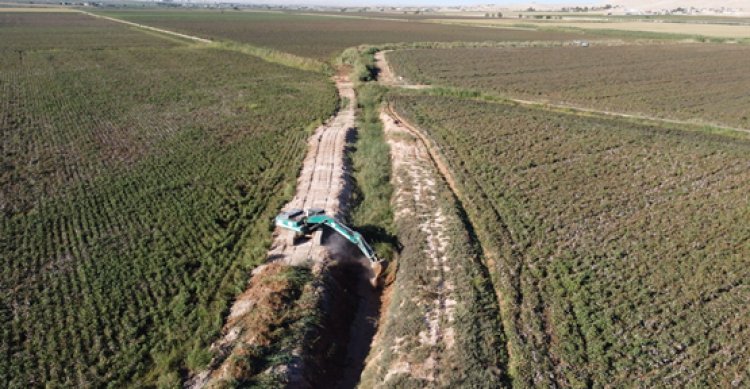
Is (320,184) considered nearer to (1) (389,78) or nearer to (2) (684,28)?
(1) (389,78)

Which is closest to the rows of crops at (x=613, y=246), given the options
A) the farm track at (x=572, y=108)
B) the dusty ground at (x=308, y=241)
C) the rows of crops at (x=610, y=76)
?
the farm track at (x=572, y=108)

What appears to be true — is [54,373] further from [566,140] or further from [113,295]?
[566,140]

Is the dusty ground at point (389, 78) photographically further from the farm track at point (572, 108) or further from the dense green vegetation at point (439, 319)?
the dense green vegetation at point (439, 319)

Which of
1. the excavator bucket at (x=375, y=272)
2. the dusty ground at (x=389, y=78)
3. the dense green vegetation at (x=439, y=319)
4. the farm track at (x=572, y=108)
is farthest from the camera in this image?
the dusty ground at (x=389, y=78)

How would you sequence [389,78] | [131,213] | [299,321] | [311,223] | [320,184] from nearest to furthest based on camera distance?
[299,321]
[311,223]
[131,213]
[320,184]
[389,78]

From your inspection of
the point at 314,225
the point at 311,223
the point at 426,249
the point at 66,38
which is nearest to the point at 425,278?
the point at 426,249

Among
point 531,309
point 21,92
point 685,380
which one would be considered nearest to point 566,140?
point 531,309
